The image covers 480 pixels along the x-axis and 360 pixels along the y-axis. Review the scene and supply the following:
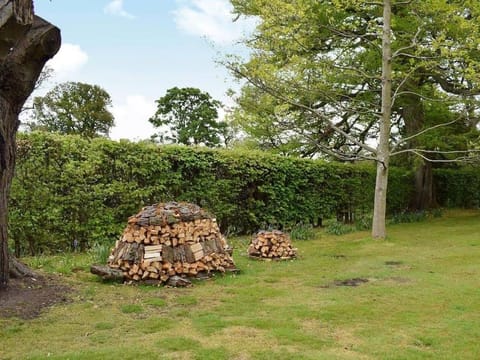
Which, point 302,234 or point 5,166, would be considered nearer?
point 5,166

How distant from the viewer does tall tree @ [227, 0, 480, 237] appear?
1022 cm

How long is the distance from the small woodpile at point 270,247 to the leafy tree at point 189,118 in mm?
29287

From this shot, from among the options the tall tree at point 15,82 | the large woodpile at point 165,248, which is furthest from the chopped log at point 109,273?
the tall tree at point 15,82

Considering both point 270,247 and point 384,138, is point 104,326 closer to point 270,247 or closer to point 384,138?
point 270,247

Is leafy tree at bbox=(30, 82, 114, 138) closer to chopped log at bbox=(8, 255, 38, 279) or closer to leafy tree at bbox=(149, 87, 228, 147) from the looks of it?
leafy tree at bbox=(149, 87, 228, 147)

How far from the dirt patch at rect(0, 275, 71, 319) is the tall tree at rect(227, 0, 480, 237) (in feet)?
22.2

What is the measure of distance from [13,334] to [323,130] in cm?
1297

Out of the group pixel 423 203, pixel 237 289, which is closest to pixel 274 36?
pixel 237 289

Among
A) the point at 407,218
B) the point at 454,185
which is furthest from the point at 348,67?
the point at 454,185

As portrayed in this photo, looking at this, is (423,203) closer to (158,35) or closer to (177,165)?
(177,165)

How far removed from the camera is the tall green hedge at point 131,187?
748cm

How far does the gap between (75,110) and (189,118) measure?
398 inches

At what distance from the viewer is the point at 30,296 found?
15.9 ft

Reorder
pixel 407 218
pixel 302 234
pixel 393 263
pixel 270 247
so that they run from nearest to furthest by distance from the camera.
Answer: pixel 393 263 → pixel 270 247 → pixel 302 234 → pixel 407 218
